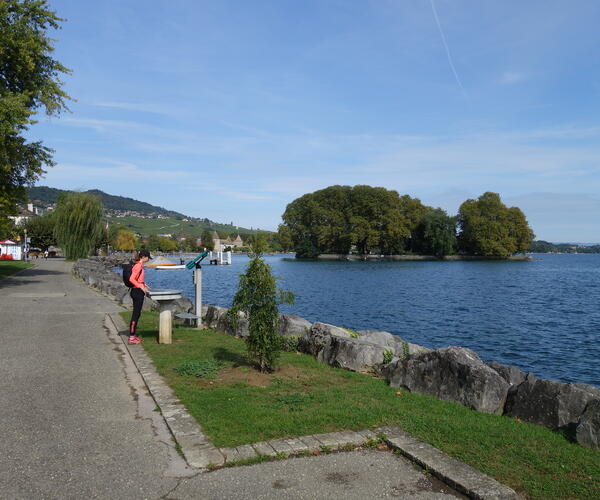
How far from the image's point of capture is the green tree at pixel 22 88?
67.0 ft

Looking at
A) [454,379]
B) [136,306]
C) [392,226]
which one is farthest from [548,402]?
[392,226]

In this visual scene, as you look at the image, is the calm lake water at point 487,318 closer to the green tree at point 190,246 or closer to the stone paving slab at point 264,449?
the stone paving slab at point 264,449

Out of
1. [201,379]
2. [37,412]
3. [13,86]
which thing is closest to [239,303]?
[201,379]

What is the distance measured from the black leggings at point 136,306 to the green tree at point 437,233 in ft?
355

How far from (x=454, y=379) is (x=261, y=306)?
11.0 ft

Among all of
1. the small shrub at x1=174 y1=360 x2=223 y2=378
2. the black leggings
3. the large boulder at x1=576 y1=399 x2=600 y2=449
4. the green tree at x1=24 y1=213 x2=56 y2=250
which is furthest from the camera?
the green tree at x1=24 y1=213 x2=56 y2=250

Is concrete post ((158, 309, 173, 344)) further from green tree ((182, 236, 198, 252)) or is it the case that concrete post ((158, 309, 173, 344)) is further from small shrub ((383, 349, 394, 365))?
green tree ((182, 236, 198, 252))

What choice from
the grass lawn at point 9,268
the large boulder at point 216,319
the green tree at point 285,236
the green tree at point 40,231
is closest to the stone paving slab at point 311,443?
the large boulder at point 216,319

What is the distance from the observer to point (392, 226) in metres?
105

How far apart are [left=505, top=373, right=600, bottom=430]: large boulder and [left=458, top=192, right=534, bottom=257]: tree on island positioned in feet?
357

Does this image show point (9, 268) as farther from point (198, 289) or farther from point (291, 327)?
point (291, 327)

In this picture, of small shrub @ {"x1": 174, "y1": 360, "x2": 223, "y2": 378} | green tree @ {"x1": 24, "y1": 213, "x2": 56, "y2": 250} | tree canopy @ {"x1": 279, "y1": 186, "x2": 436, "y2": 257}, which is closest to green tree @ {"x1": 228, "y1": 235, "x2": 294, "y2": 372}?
small shrub @ {"x1": 174, "y1": 360, "x2": 223, "y2": 378}

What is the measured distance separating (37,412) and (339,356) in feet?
17.1

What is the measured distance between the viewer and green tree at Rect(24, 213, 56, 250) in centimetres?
8794
